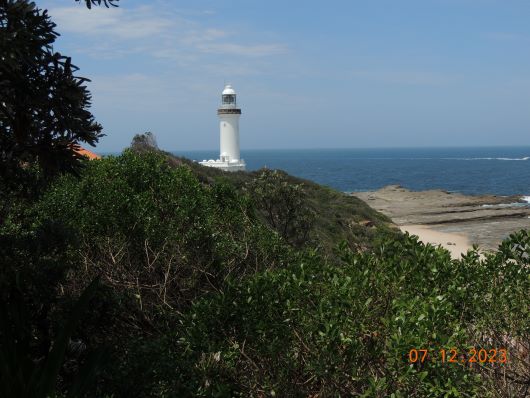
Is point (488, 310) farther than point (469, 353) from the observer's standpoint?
Yes

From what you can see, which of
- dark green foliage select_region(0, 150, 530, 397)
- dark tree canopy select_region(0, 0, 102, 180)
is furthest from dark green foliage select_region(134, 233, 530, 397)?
dark tree canopy select_region(0, 0, 102, 180)

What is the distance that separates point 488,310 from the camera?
17.6 ft

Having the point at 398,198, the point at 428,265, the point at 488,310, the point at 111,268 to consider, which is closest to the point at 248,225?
the point at 111,268

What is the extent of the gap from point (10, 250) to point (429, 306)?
425 cm

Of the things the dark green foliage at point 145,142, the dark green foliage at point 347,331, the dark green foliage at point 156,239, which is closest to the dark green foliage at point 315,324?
the dark green foliage at point 347,331

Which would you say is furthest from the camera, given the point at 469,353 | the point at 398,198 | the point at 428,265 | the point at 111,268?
the point at 398,198

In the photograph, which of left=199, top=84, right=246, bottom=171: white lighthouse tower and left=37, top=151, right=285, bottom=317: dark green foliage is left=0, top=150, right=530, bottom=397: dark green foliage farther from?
left=199, top=84, right=246, bottom=171: white lighthouse tower

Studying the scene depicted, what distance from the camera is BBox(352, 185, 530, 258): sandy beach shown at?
42469mm

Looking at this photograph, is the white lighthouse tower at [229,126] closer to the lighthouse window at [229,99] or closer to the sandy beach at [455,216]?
the lighthouse window at [229,99]

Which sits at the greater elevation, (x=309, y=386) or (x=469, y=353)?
(x=469, y=353)

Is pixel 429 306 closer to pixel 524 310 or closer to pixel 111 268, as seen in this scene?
pixel 524 310
